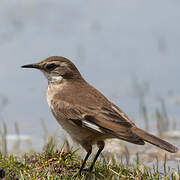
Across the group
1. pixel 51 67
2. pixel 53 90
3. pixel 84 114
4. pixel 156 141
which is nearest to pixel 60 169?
pixel 84 114

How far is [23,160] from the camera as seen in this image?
6676 mm

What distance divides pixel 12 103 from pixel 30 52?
268cm

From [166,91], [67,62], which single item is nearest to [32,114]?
[166,91]

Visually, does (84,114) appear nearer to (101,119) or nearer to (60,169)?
(101,119)

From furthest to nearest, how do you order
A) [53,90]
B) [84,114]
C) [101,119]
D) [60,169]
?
1. [53,90]
2. [60,169]
3. [84,114]
4. [101,119]

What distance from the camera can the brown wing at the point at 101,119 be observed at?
18.9 feet

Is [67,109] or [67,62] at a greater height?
[67,62]

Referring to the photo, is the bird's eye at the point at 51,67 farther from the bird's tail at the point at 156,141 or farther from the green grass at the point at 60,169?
the bird's tail at the point at 156,141

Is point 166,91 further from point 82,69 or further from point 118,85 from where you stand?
point 82,69

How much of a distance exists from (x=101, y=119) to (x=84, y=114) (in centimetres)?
27

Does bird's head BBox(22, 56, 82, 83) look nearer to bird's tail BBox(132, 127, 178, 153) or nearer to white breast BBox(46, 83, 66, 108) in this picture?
white breast BBox(46, 83, 66, 108)

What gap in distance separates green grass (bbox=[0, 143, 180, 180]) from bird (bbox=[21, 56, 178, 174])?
0.18 m

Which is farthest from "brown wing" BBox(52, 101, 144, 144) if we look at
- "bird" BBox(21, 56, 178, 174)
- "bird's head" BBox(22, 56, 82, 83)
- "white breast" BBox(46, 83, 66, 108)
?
"bird's head" BBox(22, 56, 82, 83)

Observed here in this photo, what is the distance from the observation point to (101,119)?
5.99 m
